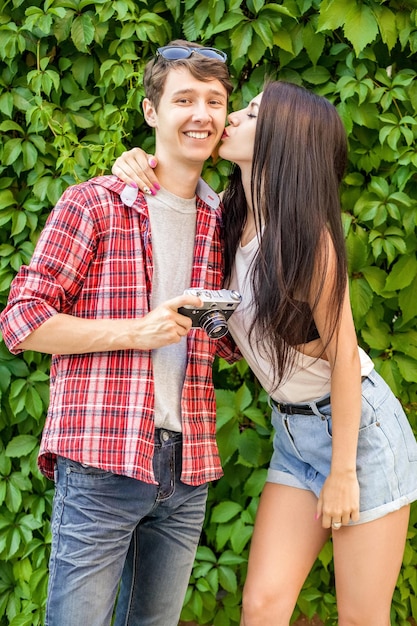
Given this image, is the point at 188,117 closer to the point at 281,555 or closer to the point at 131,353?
the point at 131,353

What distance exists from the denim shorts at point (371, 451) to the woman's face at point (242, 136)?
66cm

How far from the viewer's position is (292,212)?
1815 mm

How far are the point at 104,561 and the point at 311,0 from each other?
173cm

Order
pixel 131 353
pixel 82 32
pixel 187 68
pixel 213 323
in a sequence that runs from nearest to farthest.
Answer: pixel 213 323 → pixel 131 353 → pixel 187 68 → pixel 82 32

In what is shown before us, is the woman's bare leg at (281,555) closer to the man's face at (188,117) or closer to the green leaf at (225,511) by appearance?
the green leaf at (225,511)

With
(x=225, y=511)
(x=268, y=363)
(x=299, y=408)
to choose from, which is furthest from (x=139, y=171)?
(x=225, y=511)

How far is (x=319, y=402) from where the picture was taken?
1918mm

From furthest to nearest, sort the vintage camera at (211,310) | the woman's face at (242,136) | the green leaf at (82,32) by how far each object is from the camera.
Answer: the green leaf at (82,32)
the woman's face at (242,136)
the vintage camera at (211,310)

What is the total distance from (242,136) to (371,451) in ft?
2.82

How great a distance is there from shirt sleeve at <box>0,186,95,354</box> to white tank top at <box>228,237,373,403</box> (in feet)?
1.35

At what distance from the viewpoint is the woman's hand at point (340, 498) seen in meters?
1.85

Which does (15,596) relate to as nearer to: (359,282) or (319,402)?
(319,402)

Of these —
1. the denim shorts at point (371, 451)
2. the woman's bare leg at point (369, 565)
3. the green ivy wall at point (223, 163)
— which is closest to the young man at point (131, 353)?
the denim shorts at point (371, 451)

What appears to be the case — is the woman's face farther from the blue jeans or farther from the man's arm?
the blue jeans
